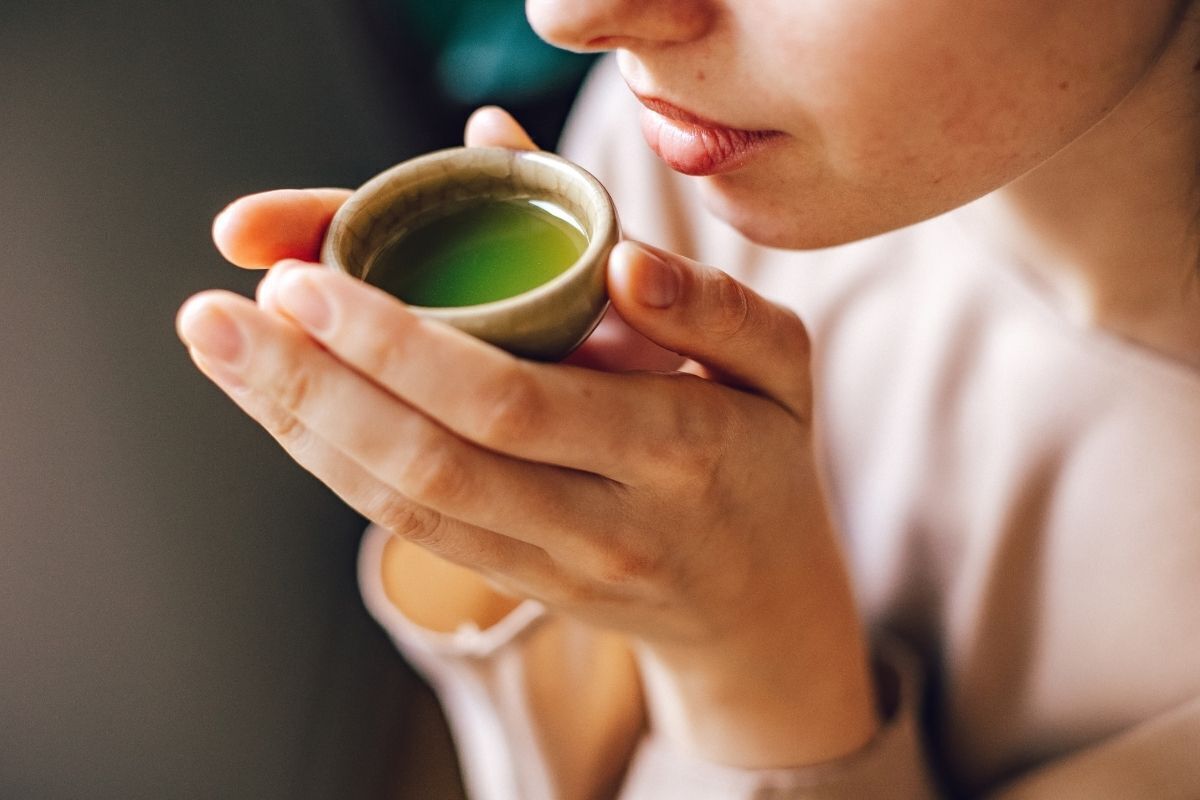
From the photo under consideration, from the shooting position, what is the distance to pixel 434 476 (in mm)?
772

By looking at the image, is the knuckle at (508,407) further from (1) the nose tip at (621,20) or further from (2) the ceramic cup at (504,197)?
(1) the nose tip at (621,20)

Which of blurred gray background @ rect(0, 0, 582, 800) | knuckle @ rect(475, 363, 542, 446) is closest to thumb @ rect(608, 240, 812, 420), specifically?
knuckle @ rect(475, 363, 542, 446)

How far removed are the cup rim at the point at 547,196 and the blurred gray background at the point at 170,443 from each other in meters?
0.85

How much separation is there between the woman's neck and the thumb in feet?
1.30

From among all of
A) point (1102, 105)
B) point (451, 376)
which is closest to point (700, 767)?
point (451, 376)

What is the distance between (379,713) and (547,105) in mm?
1569

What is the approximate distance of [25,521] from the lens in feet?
4.97

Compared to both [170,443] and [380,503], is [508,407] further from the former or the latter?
[170,443]

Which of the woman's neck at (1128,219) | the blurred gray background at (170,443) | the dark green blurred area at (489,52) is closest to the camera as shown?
the woman's neck at (1128,219)

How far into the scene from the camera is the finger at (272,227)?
910 millimetres

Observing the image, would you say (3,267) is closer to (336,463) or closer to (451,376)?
(336,463)

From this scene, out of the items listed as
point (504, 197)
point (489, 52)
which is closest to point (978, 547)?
point (504, 197)

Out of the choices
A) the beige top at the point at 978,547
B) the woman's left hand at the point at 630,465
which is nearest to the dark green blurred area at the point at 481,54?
the beige top at the point at 978,547

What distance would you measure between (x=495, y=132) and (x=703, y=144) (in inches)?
8.4
